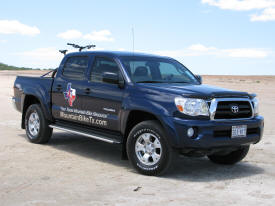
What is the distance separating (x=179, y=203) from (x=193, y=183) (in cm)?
103

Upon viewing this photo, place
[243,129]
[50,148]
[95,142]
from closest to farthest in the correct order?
[243,129]
[50,148]
[95,142]

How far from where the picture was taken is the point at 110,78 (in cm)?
681

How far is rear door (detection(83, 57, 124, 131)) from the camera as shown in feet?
22.7

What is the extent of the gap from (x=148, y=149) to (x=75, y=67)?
7.93 feet

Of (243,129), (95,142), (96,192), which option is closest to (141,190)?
(96,192)

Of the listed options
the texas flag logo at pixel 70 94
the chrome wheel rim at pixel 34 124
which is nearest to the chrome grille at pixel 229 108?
the texas flag logo at pixel 70 94

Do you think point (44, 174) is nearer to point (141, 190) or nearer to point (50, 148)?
point (141, 190)

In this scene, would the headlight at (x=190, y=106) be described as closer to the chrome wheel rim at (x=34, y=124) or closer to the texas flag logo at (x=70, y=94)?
the texas flag logo at (x=70, y=94)

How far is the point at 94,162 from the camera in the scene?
729 centimetres

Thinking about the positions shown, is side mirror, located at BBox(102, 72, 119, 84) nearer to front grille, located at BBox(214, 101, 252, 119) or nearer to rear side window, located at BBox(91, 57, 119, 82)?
rear side window, located at BBox(91, 57, 119, 82)

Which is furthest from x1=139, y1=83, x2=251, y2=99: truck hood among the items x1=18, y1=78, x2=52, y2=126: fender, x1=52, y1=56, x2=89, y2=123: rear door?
x1=18, y1=78, x2=52, y2=126: fender

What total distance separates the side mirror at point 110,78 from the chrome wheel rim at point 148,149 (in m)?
0.96

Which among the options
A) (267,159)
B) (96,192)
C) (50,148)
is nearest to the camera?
(96,192)

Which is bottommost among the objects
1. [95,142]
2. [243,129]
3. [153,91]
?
[95,142]
